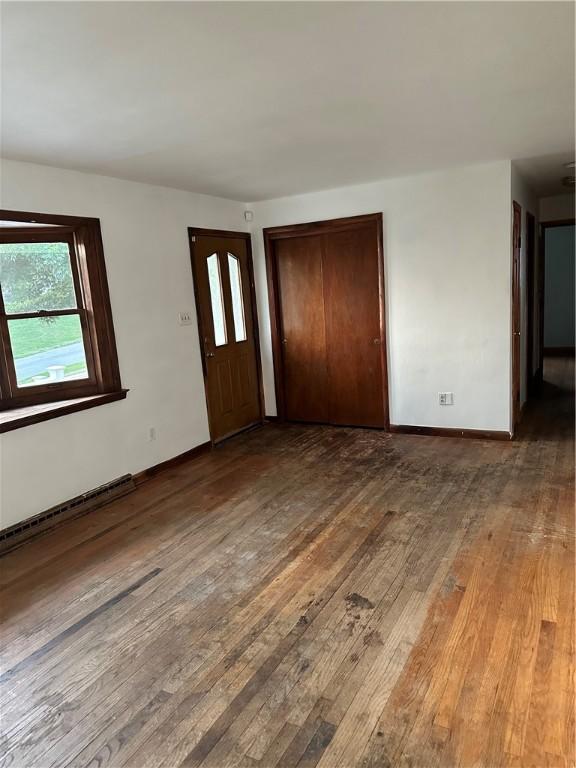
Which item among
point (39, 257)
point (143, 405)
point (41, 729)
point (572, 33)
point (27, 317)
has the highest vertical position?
point (572, 33)

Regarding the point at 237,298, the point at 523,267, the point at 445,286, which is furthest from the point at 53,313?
the point at 523,267

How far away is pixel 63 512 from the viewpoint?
3531 mm

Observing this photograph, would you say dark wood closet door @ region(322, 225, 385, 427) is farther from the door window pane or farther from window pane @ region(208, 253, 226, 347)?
window pane @ region(208, 253, 226, 347)

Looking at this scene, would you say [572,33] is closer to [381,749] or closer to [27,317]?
[381,749]

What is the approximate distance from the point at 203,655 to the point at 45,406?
2.15 m

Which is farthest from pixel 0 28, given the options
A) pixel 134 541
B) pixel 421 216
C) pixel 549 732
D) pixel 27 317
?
pixel 421 216

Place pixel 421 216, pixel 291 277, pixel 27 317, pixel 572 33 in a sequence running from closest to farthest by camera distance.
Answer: pixel 572 33 → pixel 27 317 → pixel 421 216 → pixel 291 277

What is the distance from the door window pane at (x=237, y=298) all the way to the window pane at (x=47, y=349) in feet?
6.10

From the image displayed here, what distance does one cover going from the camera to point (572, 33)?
1975 millimetres

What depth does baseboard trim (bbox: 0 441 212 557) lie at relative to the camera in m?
3.21

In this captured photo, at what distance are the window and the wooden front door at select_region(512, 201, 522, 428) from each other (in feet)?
11.3

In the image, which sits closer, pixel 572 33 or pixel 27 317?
pixel 572 33

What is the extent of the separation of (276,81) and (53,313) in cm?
230

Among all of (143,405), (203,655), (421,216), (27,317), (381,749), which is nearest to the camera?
(381,749)
